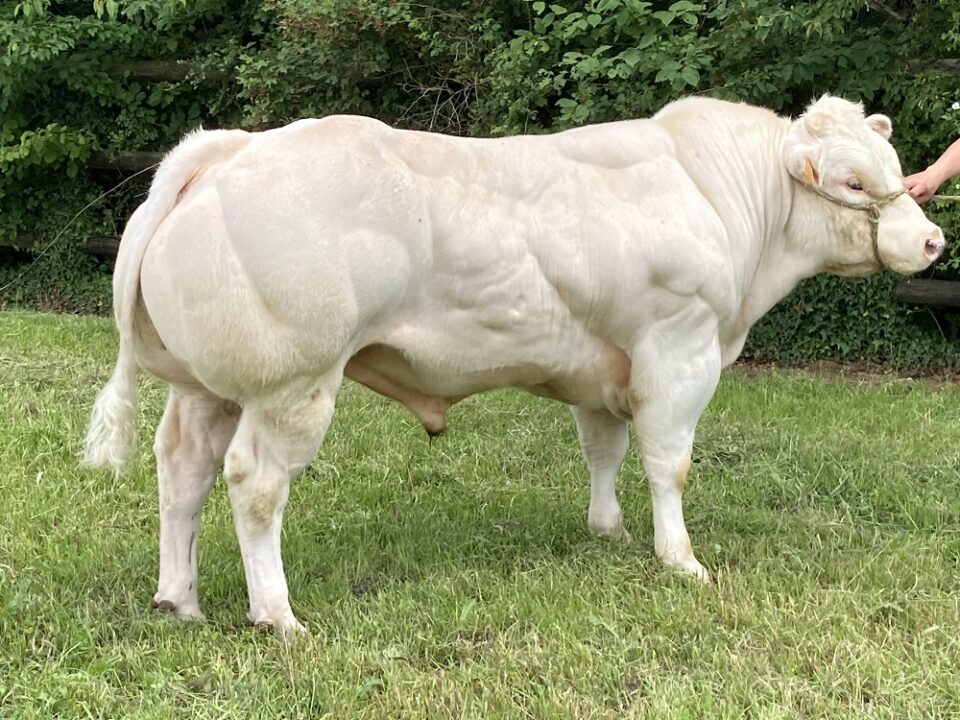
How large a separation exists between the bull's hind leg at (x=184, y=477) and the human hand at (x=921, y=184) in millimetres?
2765

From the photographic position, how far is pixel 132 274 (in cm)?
288

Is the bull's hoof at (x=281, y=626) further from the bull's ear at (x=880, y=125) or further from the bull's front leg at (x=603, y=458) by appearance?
the bull's ear at (x=880, y=125)

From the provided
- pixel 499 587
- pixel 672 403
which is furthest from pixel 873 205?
pixel 499 587

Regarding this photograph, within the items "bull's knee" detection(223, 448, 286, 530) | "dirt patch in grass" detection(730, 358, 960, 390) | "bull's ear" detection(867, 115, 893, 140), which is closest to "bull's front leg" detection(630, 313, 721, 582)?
"bull's ear" detection(867, 115, 893, 140)

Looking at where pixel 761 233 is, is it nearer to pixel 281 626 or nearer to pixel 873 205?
pixel 873 205

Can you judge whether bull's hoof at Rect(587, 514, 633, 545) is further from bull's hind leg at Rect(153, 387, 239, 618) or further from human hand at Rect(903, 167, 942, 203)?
human hand at Rect(903, 167, 942, 203)

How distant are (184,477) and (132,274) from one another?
725mm

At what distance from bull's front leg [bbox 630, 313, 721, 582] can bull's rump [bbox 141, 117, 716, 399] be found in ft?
0.52

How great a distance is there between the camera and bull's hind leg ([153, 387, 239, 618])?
322 centimetres

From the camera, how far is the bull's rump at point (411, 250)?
2.75 m

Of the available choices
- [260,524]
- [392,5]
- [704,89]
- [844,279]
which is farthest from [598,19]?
[260,524]

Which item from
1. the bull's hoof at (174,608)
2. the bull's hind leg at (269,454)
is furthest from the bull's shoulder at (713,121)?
the bull's hoof at (174,608)

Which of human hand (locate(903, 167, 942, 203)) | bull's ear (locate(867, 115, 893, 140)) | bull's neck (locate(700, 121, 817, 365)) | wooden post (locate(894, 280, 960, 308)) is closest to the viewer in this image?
bull's neck (locate(700, 121, 817, 365))

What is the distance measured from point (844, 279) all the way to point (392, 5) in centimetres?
465
